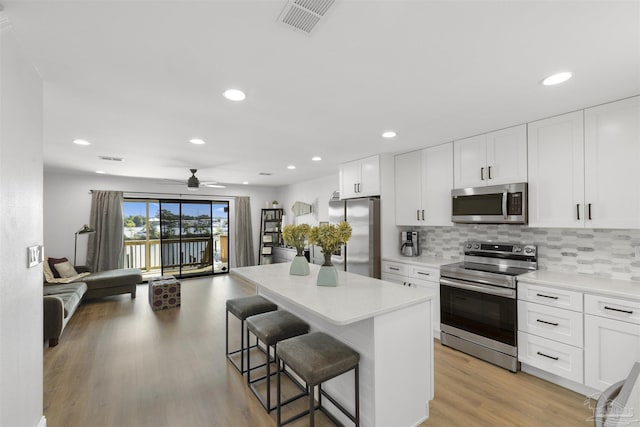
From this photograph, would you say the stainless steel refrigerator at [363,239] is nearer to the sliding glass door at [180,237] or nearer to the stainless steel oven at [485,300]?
the stainless steel oven at [485,300]

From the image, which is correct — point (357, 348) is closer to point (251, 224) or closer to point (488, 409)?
point (488, 409)

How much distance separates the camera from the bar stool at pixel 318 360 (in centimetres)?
161

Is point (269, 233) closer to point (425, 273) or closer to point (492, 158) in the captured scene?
point (425, 273)

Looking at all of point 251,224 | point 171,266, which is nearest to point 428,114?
point 251,224

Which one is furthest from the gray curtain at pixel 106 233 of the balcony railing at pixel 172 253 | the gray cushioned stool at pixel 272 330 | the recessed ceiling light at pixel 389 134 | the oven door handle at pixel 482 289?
the oven door handle at pixel 482 289

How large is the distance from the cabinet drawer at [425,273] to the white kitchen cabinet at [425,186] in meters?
0.60

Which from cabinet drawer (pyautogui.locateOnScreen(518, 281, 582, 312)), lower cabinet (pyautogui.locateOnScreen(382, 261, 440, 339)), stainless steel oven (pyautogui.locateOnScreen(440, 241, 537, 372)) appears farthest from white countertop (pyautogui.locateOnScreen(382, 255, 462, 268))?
cabinet drawer (pyautogui.locateOnScreen(518, 281, 582, 312))

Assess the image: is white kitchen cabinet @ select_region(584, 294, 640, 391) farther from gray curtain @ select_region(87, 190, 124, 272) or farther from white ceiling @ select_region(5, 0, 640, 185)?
gray curtain @ select_region(87, 190, 124, 272)

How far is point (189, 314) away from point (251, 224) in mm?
3631

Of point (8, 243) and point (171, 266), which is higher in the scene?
point (8, 243)

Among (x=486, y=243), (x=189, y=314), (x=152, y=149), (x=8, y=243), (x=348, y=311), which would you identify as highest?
(x=152, y=149)

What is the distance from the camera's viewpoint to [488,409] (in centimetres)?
213

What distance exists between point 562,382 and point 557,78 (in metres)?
2.49

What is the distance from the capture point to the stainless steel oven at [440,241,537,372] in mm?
2652
